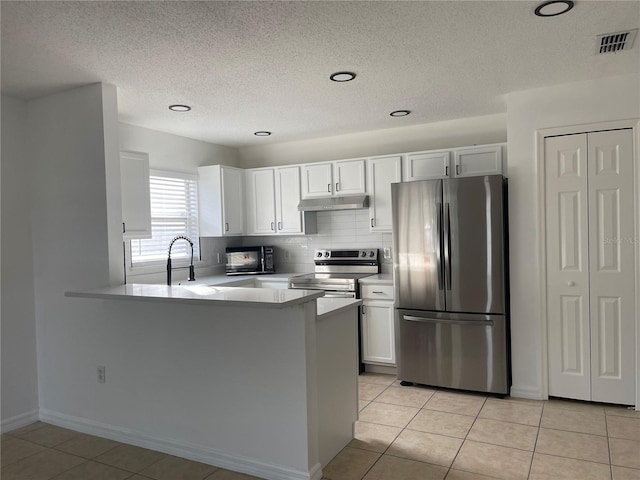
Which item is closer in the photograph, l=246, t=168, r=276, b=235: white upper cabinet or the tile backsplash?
the tile backsplash

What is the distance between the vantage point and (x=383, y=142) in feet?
16.9

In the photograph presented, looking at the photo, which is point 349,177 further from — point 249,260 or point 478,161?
point 249,260

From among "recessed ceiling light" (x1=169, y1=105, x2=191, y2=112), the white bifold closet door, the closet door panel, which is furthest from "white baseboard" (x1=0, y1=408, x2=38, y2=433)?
the closet door panel

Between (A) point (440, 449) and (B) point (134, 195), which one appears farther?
(B) point (134, 195)

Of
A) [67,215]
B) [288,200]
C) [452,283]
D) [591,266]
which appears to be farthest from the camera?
[288,200]

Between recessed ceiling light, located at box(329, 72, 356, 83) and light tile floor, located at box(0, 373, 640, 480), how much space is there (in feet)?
8.03

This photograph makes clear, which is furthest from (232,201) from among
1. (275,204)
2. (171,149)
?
(171,149)

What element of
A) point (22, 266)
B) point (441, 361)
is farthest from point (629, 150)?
point (22, 266)

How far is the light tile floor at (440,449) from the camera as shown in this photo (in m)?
2.76

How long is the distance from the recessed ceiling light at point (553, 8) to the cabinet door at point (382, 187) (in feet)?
7.83

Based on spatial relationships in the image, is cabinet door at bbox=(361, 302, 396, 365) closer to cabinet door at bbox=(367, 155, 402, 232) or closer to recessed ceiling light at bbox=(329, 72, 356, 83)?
cabinet door at bbox=(367, 155, 402, 232)

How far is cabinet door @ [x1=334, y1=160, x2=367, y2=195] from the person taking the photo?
4.93m

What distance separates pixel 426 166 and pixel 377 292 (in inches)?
51.3

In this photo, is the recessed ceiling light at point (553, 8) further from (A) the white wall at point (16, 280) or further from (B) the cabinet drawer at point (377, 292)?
(A) the white wall at point (16, 280)
